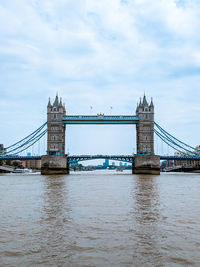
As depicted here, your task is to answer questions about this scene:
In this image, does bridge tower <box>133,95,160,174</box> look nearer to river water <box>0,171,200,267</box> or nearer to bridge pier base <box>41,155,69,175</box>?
bridge pier base <box>41,155,69,175</box>

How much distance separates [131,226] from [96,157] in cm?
5432

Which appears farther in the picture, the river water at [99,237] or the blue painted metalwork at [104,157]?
the blue painted metalwork at [104,157]

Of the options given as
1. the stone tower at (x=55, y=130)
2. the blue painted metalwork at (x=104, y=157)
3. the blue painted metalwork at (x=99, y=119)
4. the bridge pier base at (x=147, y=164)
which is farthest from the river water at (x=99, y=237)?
the blue painted metalwork at (x=104, y=157)

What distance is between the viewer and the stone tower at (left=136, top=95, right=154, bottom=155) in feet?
195

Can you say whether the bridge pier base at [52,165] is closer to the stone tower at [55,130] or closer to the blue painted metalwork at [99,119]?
the stone tower at [55,130]

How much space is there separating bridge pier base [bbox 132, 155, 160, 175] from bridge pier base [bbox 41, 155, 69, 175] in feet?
45.6

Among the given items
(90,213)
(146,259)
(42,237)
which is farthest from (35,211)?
(146,259)

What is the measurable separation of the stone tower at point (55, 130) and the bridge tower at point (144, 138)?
14.8 metres

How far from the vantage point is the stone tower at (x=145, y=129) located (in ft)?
195

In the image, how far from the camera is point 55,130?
59969 millimetres

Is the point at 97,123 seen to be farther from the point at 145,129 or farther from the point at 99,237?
the point at 99,237

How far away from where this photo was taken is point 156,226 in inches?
309

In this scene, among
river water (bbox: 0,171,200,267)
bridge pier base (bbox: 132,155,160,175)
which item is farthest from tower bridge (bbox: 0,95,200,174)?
river water (bbox: 0,171,200,267)

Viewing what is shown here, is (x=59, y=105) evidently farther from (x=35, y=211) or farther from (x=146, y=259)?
(x=146, y=259)
